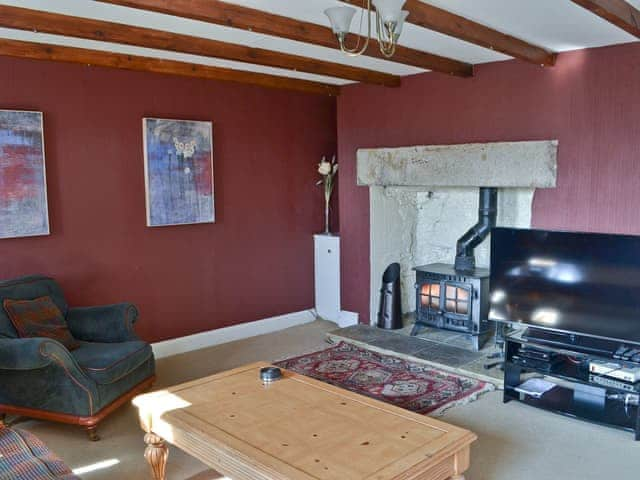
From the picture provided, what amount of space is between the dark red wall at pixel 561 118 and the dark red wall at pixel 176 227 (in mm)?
936

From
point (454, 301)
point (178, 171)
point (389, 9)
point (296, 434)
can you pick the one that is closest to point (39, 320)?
point (178, 171)

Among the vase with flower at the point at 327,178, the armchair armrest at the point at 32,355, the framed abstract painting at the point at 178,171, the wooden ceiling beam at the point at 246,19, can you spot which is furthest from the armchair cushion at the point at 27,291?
the vase with flower at the point at 327,178

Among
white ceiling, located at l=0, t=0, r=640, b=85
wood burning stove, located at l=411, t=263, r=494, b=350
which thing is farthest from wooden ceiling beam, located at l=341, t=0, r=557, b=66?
wood burning stove, located at l=411, t=263, r=494, b=350

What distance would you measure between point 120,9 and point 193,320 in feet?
8.92

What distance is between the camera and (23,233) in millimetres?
3932

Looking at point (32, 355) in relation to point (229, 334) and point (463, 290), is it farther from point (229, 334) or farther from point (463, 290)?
point (463, 290)

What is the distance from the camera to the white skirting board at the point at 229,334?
474 cm

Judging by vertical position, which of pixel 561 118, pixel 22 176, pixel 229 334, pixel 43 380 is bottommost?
pixel 229 334

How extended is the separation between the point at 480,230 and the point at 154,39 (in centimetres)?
284

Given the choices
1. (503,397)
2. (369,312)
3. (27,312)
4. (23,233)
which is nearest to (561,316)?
(503,397)

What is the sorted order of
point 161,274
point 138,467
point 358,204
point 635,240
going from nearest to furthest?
point 138,467 < point 635,240 < point 161,274 < point 358,204

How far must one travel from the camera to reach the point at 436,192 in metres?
5.44

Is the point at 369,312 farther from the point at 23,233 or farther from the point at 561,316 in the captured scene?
the point at 23,233

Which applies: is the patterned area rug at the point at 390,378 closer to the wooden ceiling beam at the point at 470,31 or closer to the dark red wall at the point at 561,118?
the dark red wall at the point at 561,118
